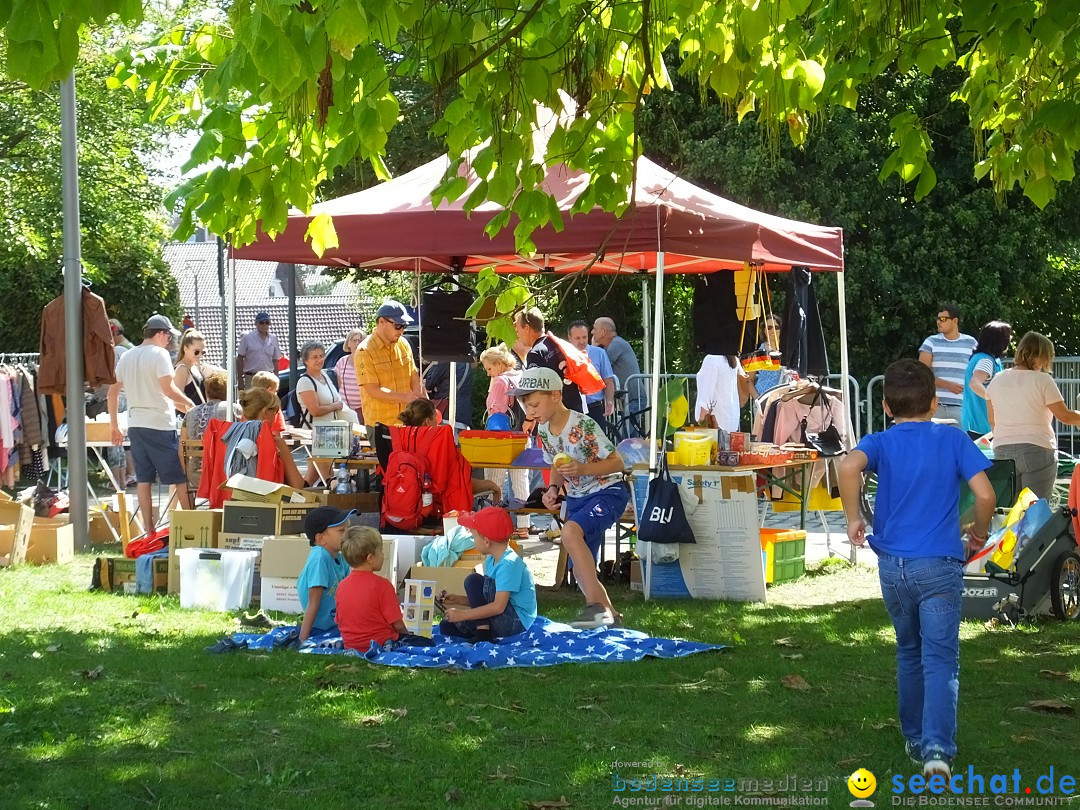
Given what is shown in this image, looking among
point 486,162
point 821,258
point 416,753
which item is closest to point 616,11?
point 486,162

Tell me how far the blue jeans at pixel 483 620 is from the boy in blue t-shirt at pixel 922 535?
114 inches

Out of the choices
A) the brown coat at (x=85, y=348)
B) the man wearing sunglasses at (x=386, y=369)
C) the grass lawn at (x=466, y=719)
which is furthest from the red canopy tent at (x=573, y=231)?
the grass lawn at (x=466, y=719)

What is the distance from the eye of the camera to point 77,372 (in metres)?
12.0

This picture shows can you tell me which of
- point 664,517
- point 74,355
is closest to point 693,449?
point 664,517

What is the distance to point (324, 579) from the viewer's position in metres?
7.62

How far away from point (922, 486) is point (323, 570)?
3.79m

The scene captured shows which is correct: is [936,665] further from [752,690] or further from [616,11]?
[616,11]

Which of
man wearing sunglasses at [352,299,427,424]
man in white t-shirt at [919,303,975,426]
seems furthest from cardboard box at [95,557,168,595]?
man in white t-shirt at [919,303,975,426]

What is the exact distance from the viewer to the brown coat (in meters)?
12.1

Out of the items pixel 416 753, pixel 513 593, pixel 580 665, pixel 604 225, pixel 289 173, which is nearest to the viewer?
pixel 416 753

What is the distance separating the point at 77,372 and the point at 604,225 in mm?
5497

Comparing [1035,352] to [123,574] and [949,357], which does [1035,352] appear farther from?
[123,574]

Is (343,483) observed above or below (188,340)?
below

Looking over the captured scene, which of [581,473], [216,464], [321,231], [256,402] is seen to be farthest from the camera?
[216,464]
